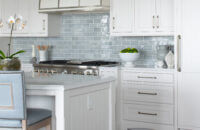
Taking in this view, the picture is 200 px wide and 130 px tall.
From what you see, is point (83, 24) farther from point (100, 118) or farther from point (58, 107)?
point (58, 107)

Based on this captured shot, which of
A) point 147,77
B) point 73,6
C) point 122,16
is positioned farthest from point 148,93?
point 73,6

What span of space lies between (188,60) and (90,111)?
2.00 meters

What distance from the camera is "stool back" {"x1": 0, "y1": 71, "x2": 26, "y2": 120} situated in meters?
2.50

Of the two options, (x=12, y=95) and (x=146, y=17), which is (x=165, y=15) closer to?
(x=146, y=17)

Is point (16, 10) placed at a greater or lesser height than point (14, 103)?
greater

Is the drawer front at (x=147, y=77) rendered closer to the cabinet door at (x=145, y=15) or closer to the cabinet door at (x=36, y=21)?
the cabinet door at (x=145, y=15)

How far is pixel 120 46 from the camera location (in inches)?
224

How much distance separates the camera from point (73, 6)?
554 centimetres

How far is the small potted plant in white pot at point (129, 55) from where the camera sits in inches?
207

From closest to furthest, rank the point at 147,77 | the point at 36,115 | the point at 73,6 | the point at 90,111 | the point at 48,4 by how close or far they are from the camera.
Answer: the point at 36,115 → the point at 90,111 → the point at 147,77 → the point at 73,6 → the point at 48,4

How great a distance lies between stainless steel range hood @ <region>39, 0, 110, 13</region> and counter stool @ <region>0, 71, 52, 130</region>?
296cm

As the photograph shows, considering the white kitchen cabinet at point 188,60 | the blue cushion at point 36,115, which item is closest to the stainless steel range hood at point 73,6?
the white kitchen cabinet at point 188,60

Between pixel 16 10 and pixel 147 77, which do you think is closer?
pixel 147 77

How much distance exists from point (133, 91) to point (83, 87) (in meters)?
2.16
